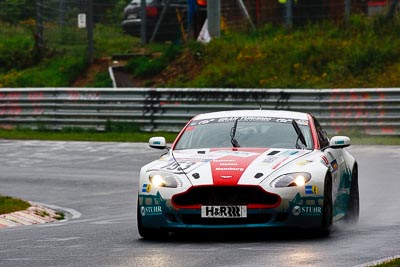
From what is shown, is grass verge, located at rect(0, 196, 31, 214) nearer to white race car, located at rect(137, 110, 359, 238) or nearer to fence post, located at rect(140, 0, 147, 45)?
white race car, located at rect(137, 110, 359, 238)

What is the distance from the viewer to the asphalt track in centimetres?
1103

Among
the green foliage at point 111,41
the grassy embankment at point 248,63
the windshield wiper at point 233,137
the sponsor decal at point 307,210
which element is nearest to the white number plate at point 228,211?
the sponsor decal at point 307,210

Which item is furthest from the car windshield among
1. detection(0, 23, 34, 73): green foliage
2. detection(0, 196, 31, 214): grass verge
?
detection(0, 23, 34, 73): green foliage

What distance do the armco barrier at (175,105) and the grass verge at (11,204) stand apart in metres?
11.4

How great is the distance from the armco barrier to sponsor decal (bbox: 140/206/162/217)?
14.8m

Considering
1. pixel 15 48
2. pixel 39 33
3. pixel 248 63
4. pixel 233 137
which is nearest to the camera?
pixel 233 137

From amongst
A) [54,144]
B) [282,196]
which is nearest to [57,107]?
[54,144]

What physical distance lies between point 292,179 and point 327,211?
468 millimetres

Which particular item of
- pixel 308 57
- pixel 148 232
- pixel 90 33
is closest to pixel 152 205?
pixel 148 232

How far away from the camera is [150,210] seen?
12.7 m

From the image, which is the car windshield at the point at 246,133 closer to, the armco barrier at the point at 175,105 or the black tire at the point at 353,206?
the black tire at the point at 353,206

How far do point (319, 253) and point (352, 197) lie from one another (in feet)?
11.1

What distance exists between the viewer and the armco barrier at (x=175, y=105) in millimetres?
27375

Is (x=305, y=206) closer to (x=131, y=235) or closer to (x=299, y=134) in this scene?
(x=299, y=134)
